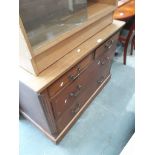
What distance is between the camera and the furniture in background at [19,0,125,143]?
890mm

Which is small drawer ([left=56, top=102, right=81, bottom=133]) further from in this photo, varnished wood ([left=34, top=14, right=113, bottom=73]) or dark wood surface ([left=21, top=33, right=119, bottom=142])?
varnished wood ([left=34, top=14, right=113, bottom=73])

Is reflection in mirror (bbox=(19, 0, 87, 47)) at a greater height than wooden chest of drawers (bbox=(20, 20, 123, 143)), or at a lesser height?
greater

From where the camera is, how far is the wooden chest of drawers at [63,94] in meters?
0.98

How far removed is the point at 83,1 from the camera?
118cm

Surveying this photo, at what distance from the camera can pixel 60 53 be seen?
1048 millimetres

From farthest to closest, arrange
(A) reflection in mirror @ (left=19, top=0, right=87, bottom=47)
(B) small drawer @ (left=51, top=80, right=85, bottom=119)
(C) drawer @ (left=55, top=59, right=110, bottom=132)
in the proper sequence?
(C) drawer @ (left=55, top=59, right=110, bottom=132) < (B) small drawer @ (left=51, top=80, right=85, bottom=119) < (A) reflection in mirror @ (left=19, top=0, right=87, bottom=47)

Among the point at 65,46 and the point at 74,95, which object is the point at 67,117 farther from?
the point at 65,46

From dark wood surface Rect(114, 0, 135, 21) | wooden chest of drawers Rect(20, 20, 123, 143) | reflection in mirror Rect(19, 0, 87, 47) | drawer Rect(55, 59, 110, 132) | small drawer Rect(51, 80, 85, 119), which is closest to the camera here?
reflection in mirror Rect(19, 0, 87, 47)

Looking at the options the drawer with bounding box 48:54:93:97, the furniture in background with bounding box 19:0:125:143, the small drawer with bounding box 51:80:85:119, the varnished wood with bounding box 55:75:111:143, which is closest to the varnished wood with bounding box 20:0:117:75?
the furniture in background with bounding box 19:0:125:143

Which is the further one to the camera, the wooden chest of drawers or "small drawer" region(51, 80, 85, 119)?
"small drawer" region(51, 80, 85, 119)

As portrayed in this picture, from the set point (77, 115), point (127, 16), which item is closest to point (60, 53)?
A: point (77, 115)

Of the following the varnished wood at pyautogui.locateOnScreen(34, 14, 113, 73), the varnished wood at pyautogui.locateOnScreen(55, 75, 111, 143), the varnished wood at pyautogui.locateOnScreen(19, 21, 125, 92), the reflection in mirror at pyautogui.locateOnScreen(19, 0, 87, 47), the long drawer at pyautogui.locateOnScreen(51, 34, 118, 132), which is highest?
the reflection in mirror at pyautogui.locateOnScreen(19, 0, 87, 47)

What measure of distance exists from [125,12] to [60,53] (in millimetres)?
1348
